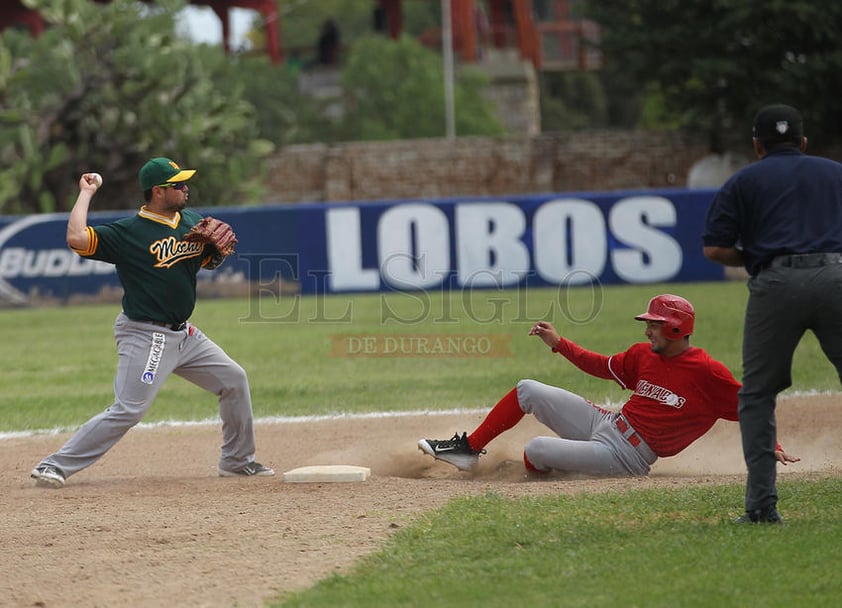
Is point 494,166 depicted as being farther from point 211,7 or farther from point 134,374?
point 134,374

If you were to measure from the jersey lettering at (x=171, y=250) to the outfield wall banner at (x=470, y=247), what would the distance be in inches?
548

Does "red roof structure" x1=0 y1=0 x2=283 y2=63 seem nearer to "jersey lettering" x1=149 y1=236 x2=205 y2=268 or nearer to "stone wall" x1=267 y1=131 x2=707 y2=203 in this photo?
"stone wall" x1=267 y1=131 x2=707 y2=203

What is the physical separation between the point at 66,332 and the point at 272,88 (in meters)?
27.3

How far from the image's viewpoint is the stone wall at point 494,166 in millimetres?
32344

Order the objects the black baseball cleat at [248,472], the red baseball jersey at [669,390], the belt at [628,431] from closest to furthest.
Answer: the red baseball jersey at [669,390] → the belt at [628,431] → the black baseball cleat at [248,472]

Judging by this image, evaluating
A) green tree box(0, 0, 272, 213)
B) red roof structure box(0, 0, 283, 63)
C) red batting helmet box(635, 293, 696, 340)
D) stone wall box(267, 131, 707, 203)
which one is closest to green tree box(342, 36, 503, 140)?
red roof structure box(0, 0, 283, 63)

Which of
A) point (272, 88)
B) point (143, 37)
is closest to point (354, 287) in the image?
point (143, 37)

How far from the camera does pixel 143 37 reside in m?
29.4

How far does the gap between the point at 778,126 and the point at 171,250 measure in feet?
13.1

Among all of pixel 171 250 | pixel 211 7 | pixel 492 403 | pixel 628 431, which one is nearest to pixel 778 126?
pixel 628 431

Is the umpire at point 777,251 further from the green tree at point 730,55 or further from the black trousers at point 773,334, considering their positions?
the green tree at point 730,55

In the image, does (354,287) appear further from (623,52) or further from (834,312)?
(834,312)

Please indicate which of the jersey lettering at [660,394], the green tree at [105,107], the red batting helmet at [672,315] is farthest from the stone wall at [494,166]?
the red batting helmet at [672,315]

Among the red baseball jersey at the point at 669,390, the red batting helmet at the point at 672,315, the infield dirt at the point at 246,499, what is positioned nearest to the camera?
the infield dirt at the point at 246,499
